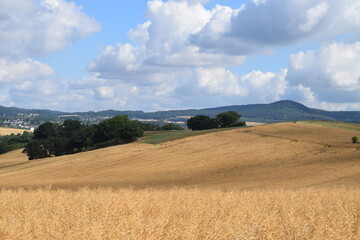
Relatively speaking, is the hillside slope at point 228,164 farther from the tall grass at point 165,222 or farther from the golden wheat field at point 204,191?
the tall grass at point 165,222

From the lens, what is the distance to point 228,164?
161 ft

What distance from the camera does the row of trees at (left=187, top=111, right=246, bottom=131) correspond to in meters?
123

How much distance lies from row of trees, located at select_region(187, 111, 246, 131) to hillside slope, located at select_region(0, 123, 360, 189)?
149 ft

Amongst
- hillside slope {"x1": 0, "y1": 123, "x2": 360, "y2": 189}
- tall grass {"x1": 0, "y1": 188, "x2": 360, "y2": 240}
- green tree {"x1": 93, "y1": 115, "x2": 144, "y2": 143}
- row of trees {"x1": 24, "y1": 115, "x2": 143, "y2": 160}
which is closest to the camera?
tall grass {"x1": 0, "y1": 188, "x2": 360, "y2": 240}

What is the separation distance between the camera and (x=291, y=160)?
4941 centimetres

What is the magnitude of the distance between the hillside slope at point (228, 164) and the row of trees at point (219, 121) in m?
45.3

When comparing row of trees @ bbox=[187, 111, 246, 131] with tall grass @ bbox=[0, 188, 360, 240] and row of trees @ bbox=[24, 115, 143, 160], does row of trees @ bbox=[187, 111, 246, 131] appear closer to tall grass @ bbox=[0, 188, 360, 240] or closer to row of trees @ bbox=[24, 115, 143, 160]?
row of trees @ bbox=[24, 115, 143, 160]

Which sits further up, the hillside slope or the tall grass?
the tall grass

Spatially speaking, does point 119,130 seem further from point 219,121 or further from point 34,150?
point 219,121

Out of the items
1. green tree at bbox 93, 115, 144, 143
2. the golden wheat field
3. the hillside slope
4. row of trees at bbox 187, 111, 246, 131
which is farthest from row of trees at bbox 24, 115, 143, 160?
row of trees at bbox 187, 111, 246, 131

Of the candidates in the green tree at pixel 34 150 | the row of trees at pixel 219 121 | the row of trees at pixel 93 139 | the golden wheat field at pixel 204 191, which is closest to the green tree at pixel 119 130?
the row of trees at pixel 93 139

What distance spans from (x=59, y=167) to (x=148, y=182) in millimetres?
25059

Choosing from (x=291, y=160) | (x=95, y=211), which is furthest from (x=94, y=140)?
(x=95, y=211)

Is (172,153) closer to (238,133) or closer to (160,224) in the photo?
(238,133)
